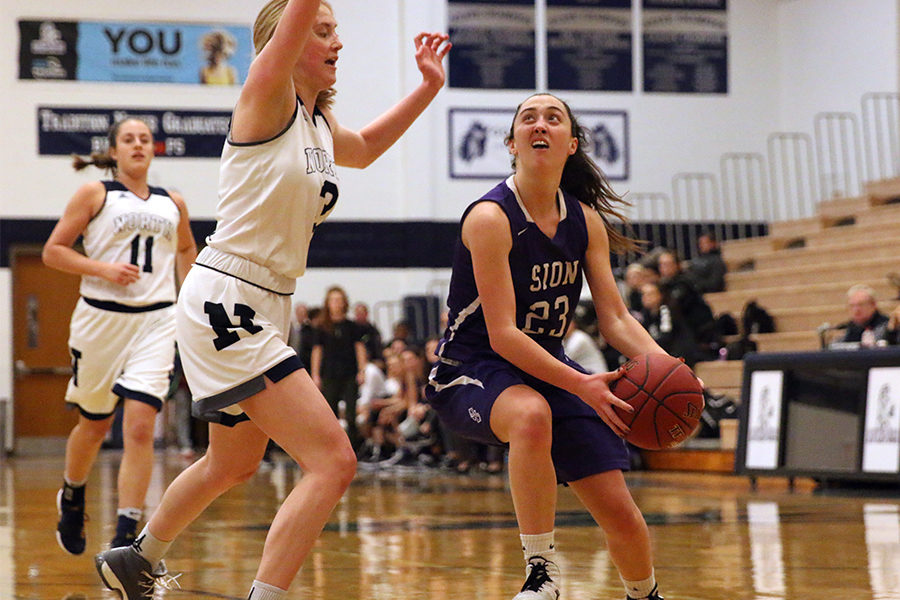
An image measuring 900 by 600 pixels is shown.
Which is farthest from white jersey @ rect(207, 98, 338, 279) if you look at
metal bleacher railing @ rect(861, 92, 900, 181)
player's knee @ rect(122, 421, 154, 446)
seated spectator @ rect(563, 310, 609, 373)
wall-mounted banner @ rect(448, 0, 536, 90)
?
wall-mounted banner @ rect(448, 0, 536, 90)

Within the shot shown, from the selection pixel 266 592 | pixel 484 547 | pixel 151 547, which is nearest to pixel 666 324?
pixel 484 547

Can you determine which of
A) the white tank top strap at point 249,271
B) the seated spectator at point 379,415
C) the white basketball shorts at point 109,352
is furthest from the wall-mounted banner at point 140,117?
the white tank top strap at point 249,271

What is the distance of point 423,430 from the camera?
13758 millimetres

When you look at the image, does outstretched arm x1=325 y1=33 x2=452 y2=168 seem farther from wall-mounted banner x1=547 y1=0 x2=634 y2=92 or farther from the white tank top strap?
wall-mounted banner x1=547 y1=0 x2=634 y2=92

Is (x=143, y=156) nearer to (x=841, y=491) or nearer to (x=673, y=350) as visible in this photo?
(x=841, y=491)

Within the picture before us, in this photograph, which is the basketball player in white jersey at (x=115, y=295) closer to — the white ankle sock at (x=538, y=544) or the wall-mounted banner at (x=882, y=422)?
the white ankle sock at (x=538, y=544)

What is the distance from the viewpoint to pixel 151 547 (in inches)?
159

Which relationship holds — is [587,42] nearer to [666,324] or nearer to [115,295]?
[666,324]

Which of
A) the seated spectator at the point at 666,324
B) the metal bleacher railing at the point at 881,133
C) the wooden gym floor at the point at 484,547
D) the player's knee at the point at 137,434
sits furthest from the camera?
the metal bleacher railing at the point at 881,133

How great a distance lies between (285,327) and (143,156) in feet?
8.64

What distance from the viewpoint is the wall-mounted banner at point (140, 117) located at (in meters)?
19.3

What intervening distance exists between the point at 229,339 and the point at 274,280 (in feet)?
0.69

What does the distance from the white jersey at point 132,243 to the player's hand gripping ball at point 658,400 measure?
9.36ft

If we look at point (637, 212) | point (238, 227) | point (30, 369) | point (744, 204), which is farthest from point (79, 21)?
point (238, 227)
